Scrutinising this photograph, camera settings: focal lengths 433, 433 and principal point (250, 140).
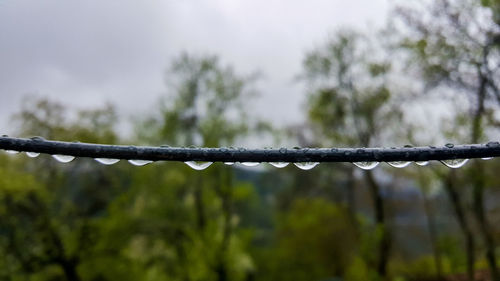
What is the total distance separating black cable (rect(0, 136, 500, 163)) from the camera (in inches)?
24.3

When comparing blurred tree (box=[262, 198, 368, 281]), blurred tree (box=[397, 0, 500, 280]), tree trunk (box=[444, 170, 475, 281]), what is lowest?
blurred tree (box=[262, 198, 368, 281])

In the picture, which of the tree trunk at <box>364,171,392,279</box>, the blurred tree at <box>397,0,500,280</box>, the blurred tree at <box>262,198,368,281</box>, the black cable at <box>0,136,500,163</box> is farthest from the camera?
the blurred tree at <box>262,198,368,281</box>

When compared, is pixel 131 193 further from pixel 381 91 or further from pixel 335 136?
pixel 381 91

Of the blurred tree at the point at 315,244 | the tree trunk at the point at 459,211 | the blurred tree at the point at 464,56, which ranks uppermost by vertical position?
the blurred tree at the point at 464,56

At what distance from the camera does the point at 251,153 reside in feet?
2.05

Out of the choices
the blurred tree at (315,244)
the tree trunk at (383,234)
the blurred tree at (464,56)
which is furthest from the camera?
the blurred tree at (315,244)

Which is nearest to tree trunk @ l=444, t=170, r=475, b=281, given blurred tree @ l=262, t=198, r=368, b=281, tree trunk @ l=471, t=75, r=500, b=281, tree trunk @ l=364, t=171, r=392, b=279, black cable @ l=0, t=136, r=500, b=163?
tree trunk @ l=471, t=75, r=500, b=281

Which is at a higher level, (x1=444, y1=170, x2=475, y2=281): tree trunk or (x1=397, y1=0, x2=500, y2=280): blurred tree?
(x1=397, y1=0, x2=500, y2=280): blurred tree

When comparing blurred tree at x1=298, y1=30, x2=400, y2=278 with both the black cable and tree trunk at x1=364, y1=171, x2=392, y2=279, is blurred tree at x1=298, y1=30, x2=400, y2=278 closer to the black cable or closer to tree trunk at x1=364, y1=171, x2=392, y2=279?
tree trunk at x1=364, y1=171, x2=392, y2=279

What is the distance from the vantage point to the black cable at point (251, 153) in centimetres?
62

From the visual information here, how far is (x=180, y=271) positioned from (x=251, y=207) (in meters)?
5.83

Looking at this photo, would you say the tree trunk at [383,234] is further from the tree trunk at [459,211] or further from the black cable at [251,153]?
the black cable at [251,153]

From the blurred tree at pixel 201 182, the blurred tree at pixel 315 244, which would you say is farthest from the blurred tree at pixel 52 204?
the blurred tree at pixel 315 244

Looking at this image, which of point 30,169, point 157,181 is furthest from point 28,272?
point 157,181
